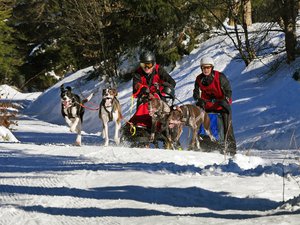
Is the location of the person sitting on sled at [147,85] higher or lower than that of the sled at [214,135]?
higher

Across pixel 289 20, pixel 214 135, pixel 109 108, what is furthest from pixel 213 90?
pixel 289 20

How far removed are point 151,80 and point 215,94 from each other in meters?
1.29

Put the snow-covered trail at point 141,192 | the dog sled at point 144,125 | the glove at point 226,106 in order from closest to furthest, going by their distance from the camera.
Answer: the snow-covered trail at point 141,192
the glove at point 226,106
the dog sled at point 144,125

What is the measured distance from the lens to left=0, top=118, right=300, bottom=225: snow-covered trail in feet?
15.5

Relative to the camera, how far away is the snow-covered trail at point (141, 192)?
4.71m

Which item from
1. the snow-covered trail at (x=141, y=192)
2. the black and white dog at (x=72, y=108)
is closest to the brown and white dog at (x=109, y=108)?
the black and white dog at (x=72, y=108)

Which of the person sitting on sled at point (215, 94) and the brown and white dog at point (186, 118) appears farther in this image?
the person sitting on sled at point (215, 94)

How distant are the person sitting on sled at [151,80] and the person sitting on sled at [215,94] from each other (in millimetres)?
601

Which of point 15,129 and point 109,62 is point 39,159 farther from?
point 109,62

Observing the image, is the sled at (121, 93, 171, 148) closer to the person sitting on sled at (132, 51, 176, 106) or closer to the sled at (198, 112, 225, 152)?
the person sitting on sled at (132, 51, 176, 106)

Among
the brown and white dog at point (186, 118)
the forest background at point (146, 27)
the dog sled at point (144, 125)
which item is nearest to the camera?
the brown and white dog at point (186, 118)

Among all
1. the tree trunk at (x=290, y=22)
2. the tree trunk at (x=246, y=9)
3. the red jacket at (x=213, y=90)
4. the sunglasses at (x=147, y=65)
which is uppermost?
the tree trunk at (x=246, y=9)

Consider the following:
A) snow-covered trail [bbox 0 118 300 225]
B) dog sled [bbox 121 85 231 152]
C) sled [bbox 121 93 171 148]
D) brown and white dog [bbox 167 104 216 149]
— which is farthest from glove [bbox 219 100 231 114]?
snow-covered trail [bbox 0 118 300 225]

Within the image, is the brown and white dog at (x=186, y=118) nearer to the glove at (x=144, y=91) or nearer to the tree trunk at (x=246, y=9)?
the glove at (x=144, y=91)
